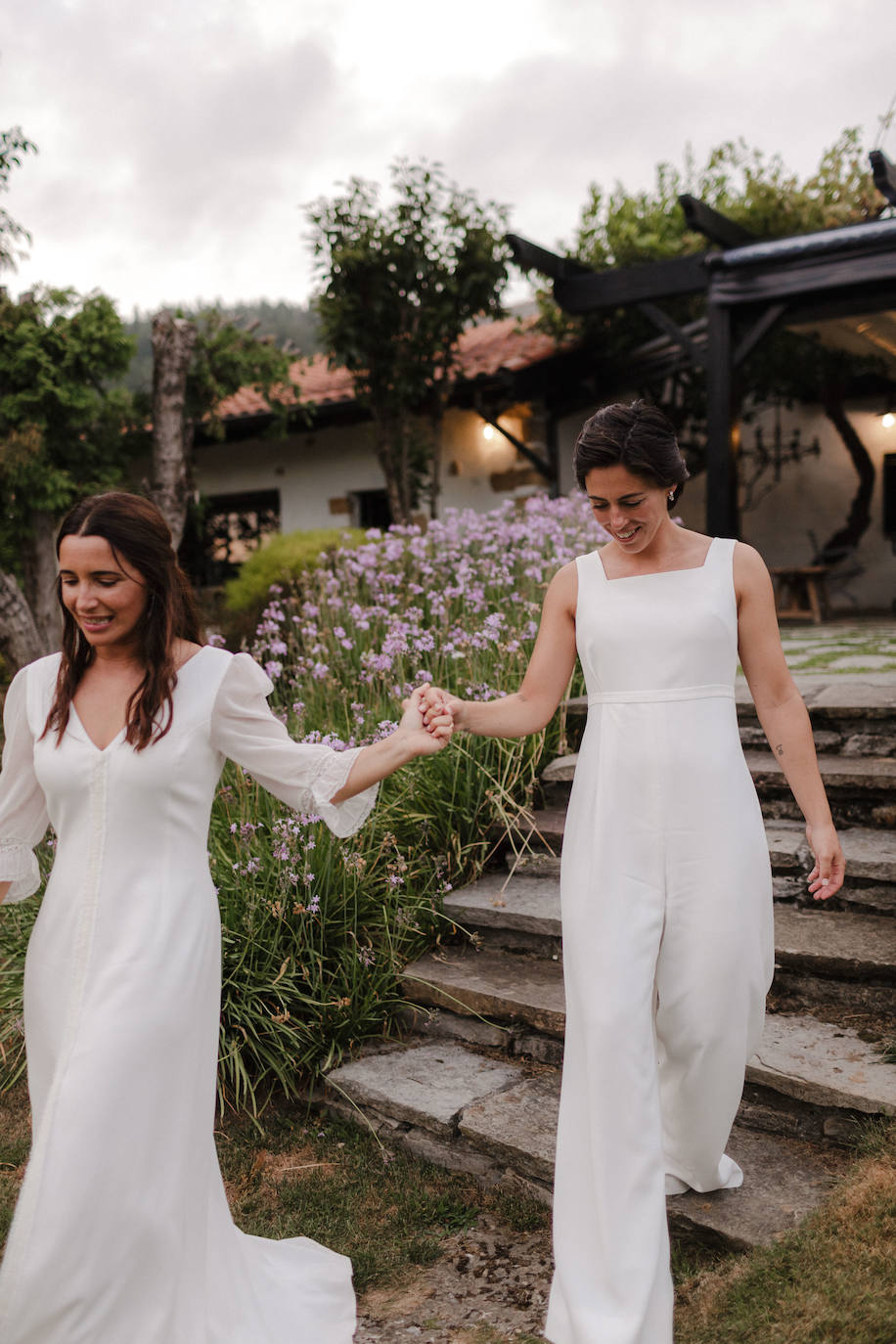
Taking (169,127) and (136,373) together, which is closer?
(169,127)

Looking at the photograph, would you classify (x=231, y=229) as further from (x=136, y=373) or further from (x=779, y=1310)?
(x=779, y=1310)

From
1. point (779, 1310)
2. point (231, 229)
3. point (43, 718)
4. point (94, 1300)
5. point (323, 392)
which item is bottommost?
point (779, 1310)

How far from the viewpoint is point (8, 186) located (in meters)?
8.23

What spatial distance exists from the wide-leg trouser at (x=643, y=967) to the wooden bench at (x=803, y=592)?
29.7ft

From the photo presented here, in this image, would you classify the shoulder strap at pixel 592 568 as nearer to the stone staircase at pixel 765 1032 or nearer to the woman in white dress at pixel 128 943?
the woman in white dress at pixel 128 943

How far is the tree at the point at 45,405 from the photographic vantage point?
989 centimetres

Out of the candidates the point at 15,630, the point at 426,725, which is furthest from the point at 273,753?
the point at 15,630

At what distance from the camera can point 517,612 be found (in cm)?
563

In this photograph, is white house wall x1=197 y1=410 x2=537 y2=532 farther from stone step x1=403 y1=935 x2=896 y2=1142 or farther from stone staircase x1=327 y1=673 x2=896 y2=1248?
stone step x1=403 y1=935 x2=896 y2=1142

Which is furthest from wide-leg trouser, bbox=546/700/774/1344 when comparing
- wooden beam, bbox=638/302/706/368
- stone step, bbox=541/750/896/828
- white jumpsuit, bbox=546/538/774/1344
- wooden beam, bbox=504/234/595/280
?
wooden beam, bbox=504/234/595/280

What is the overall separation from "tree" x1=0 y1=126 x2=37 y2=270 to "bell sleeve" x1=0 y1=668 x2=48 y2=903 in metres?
7.66

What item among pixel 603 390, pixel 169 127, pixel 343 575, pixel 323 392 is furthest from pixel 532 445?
pixel 343 575

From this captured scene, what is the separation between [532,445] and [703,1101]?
34.7 ft

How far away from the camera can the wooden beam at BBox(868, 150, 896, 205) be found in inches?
282
